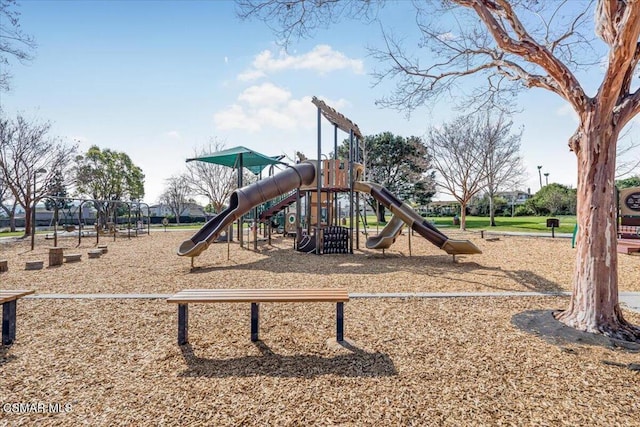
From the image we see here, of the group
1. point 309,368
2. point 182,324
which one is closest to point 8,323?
point 182,324

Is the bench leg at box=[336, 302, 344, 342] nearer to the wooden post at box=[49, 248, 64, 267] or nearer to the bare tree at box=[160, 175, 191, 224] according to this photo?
the wooden post at box=[49, 248, 64, 267]

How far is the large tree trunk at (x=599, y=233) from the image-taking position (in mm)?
4102

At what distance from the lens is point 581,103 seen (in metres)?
4.27

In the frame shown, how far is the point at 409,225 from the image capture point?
11.0m

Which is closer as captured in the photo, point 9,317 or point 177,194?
point 9,317

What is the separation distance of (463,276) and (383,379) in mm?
5706

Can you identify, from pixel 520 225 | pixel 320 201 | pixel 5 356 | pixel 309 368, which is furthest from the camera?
pixel 520 225

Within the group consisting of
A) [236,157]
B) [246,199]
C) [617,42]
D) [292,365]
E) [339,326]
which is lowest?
[292,365]

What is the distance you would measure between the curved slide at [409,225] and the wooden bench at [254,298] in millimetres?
6947

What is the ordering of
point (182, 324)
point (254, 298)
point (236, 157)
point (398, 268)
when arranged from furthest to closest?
point (236, 157) < point (398, 268) < point (182, 324) < point (254, 298)

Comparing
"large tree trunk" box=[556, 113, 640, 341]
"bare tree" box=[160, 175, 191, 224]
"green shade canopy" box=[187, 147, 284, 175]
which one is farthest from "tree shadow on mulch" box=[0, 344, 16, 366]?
"bare tree" box=[160, 175, 191, 224]

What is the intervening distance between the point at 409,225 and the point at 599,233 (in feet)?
22.7

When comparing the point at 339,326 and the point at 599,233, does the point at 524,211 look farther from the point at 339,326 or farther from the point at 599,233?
the point at 339,326

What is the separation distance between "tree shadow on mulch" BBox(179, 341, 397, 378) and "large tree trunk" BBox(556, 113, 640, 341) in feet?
9.37
